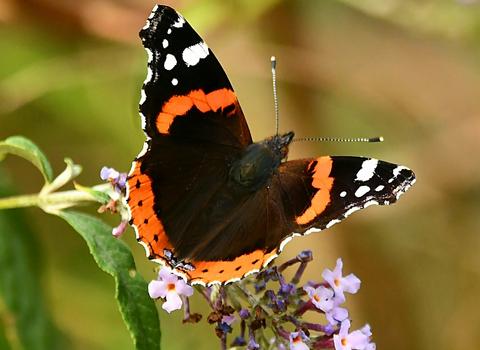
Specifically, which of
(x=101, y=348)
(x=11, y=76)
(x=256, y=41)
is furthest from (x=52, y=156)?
(x=256, y=41)

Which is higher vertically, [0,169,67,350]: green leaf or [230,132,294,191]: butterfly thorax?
[230,132,294,191]: butterfly thorax

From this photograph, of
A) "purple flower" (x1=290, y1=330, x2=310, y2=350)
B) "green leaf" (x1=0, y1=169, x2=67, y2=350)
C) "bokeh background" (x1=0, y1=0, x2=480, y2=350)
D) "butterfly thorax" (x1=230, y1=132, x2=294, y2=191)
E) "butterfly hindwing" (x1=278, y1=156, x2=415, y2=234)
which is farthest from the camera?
"bokeh background" (x1=0, y1=0, x2=480, y2=350)

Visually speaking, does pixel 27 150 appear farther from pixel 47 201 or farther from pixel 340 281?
pixel 340 281

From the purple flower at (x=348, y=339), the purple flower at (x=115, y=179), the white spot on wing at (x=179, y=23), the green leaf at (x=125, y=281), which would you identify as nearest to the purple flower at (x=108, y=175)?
the purple flower at (x=115, y=179)

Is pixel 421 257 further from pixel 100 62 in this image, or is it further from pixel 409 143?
pixel 100 62

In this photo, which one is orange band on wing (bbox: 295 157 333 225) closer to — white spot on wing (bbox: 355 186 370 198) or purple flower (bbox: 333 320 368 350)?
white spot on wing (bbox: 355 186 370 198)

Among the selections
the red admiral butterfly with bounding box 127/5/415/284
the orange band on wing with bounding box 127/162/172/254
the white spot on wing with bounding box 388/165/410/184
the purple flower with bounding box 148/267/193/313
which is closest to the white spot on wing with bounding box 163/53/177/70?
the red admiral butterfly with bounding box 127/5/415/284

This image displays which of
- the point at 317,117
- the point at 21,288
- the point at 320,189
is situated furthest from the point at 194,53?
the point at 317,117
